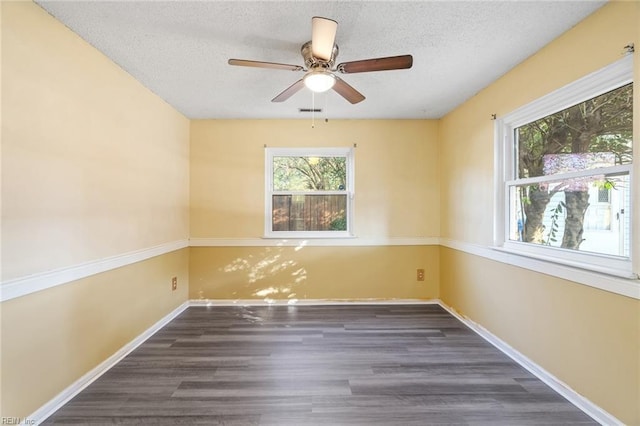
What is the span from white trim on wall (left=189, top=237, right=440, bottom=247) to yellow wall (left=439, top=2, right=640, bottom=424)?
440 millimetres

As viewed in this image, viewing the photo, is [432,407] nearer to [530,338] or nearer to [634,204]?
[530,338]

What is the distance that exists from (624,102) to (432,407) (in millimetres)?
2101

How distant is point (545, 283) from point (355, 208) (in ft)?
6.71

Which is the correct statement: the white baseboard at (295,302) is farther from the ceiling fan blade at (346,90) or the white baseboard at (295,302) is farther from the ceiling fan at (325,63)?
the ceiling fan at (325,63)

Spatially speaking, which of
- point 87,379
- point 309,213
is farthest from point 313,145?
point 87,379

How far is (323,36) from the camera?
5.11 ft

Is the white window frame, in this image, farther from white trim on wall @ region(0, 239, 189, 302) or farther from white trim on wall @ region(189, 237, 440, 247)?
white trim on wall @ region(0, 239, 189, 302)

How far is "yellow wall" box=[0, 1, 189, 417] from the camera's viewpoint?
4.91 feet

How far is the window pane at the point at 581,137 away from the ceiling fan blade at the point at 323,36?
1678mm

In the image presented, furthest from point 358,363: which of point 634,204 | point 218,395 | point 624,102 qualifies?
point 624,102

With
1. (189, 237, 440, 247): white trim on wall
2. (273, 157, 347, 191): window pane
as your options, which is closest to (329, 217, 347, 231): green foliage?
(189, 237, 440, 247): white trim on wall

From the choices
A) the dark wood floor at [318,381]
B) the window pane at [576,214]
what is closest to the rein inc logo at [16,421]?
the dark wood floor at [318,381]

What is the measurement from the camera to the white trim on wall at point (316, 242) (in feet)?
11.7

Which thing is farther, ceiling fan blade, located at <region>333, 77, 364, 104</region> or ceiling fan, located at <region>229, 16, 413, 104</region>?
ceiling fan blade, located at <region>333, 77, 364, 104</region>
